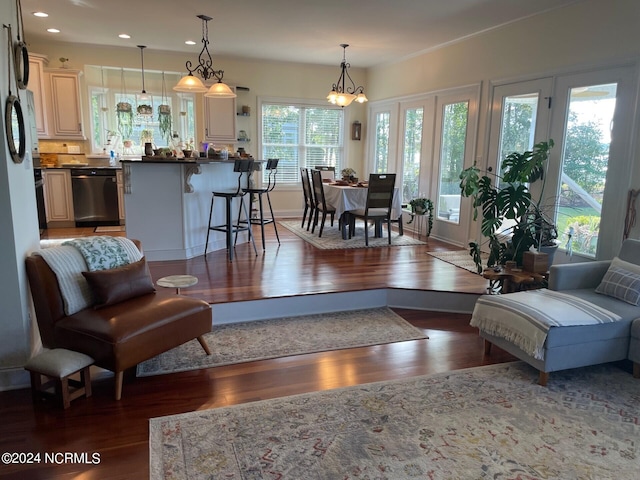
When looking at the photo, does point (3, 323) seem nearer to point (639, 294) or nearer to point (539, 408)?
point (539, 408)

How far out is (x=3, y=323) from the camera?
2.67 metres

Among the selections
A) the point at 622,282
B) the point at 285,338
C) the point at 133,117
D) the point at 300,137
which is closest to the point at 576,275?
the point at 622,282

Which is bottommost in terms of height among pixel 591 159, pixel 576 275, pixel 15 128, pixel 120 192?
pixel 576 275

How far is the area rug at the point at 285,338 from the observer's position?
315 cm

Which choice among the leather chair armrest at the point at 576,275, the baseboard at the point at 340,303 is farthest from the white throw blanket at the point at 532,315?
the baseboard at the point at 340,303

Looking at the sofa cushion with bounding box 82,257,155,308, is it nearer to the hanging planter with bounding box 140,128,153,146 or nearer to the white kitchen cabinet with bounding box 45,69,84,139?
the white kitchen cabinet with bounding box 45,69,84,139

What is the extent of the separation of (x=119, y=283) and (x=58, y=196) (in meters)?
4.97

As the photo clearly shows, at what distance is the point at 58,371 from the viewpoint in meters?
2.46

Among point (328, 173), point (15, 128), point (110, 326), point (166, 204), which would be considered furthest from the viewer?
point (328, 173)

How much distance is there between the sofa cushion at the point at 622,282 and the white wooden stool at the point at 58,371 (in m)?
3.49

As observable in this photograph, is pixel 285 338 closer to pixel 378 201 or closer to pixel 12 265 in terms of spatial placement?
pixel 12 265

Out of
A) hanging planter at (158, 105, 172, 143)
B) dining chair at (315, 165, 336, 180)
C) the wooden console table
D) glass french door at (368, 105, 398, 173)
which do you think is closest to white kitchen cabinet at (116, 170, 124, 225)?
hanging planter at (158, 105, 172, 143)

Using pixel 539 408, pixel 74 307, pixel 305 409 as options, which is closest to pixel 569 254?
pixel 539 408

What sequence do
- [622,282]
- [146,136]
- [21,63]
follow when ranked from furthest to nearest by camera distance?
1. [146,136]
2. [622,282]
3. [21,63]
